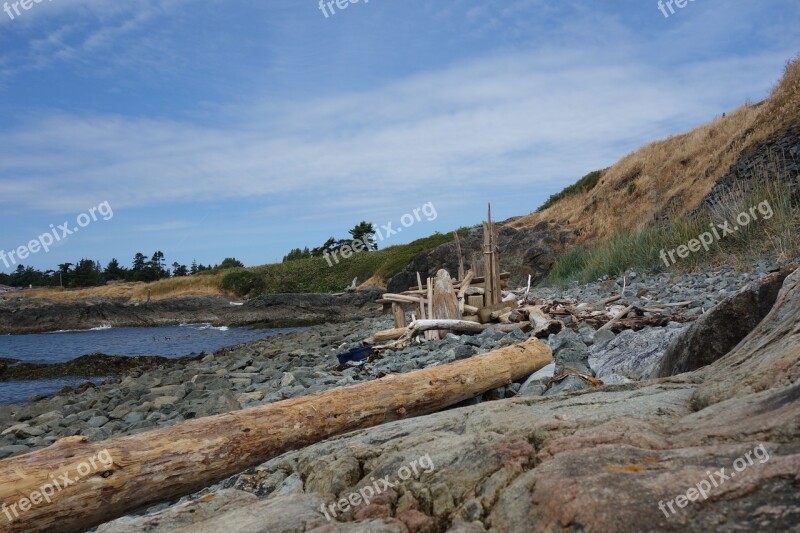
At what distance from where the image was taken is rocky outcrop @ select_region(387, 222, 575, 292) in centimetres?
2925

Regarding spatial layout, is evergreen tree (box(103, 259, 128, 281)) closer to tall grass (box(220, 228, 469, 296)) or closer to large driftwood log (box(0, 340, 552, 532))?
tall grass (box(220, 228, 469, 296))

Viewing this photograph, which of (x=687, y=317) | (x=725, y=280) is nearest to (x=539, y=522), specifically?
(x=687, y=317)

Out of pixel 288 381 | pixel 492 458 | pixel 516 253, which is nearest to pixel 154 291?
pixel 516 253

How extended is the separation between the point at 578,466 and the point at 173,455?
8.42 ft

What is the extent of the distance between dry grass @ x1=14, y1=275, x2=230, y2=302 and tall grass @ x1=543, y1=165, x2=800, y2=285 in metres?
44.3

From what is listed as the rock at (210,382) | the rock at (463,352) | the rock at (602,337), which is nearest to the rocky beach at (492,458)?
the rock at (602,337)

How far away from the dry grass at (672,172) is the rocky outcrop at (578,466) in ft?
69.1

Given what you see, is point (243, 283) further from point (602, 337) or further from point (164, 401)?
point (602, 337)

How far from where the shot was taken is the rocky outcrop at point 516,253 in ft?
96.0

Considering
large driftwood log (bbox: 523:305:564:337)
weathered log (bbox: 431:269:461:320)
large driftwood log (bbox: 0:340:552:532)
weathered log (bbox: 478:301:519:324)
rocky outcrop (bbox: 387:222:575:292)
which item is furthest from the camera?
rocky outcrop (bbox: 387:222:575:292)

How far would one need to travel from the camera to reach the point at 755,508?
1.71m

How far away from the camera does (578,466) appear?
85.9 inches

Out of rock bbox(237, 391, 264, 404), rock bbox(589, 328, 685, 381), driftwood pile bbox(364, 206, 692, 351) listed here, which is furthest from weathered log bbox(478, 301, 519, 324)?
rock bbox(589, 328, 685, 381)

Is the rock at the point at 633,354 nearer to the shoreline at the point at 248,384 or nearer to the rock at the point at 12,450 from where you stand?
the shoreline at the point at 248,384
